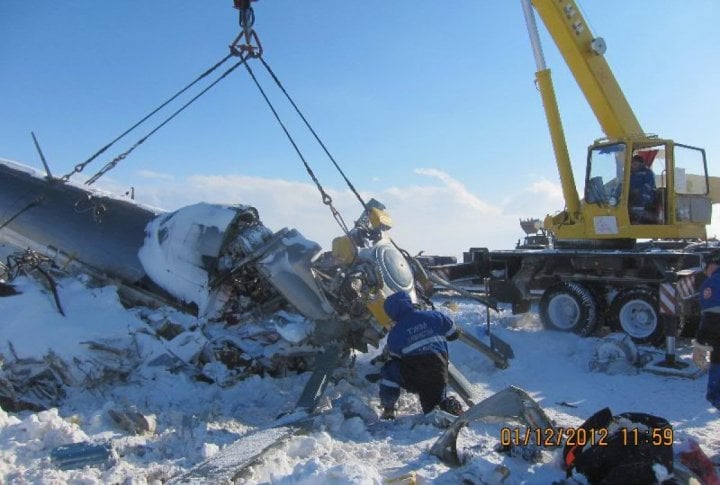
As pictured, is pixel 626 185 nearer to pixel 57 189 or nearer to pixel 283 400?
pixel 283 400

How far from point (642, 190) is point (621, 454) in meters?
6.71

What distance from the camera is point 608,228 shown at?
9258mm

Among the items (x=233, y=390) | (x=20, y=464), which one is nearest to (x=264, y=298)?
(x=233, y=390)

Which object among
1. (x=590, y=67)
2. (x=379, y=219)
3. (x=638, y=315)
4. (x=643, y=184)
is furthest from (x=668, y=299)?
(x=590, y=67)

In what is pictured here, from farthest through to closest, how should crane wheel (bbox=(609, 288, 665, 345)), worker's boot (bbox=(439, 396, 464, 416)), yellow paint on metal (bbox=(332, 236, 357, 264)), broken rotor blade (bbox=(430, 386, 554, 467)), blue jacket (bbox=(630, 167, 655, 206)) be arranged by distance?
blue jacket (bbox=(630, 167, 655, 206)) < crane wheel (bbox=(609, 288, 665, 345)) < yellow paint on metal (bbox=(332, 236, 357, 264)) < worker's boot (bbox=(439, 396, 464, 416)) < broken rotor blade (bbox=(430, 386, 554, 467))

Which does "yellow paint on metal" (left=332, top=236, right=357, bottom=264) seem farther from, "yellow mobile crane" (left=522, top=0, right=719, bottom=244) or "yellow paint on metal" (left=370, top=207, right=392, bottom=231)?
"yellow mobile crane" (left=522, top=0, right=719, bottom=244)

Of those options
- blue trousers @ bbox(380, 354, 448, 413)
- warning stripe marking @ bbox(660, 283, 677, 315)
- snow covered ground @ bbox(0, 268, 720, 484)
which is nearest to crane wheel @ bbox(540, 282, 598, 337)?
snow covered ground @ bbox(0, 268, 720, 484)

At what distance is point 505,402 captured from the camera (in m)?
4.17

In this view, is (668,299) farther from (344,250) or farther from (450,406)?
(344,250)

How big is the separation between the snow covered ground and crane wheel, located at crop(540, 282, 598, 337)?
111cm

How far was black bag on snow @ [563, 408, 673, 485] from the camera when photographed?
118 inches

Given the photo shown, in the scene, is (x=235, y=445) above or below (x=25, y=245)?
below

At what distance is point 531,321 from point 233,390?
6.45 m

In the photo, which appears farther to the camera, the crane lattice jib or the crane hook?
the crane lattice jib
